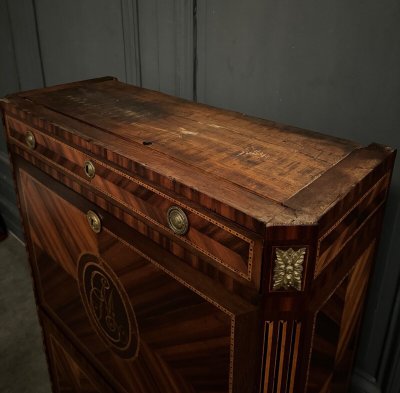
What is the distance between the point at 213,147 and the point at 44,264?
2.81ft

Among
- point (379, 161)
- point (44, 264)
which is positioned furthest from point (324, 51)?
point (44, 264)

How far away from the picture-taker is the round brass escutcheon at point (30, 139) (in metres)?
1.30

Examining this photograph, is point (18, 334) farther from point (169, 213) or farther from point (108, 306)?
point (169, 213)

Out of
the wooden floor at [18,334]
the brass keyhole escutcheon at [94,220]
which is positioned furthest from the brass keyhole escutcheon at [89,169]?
the wooden floor at [18,334]

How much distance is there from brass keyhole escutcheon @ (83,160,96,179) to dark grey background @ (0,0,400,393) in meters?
0.60

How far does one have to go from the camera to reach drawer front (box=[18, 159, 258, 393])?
3.13ft

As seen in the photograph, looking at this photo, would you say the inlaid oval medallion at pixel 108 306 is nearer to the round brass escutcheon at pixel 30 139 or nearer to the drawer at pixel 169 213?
the drawer at pixel 169 213

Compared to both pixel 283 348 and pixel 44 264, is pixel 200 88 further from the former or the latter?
pixel 283 348

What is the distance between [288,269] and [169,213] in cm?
28

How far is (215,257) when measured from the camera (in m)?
0.88

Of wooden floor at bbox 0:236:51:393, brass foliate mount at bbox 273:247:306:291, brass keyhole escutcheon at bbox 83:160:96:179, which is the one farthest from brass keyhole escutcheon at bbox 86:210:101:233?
wooden floor at bbox 0:236:51:393

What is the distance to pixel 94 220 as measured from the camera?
3.88 ft

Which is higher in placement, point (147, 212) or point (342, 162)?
point (342, 162)

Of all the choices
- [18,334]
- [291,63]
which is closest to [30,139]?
[291,63]
